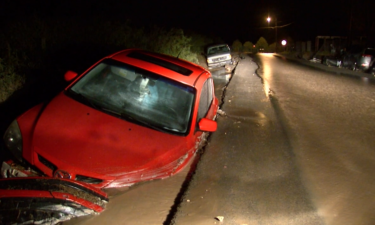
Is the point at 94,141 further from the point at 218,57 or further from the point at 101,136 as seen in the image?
the point at 218,57

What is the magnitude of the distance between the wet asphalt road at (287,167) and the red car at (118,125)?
26.9 inches

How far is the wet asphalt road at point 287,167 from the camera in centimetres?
421

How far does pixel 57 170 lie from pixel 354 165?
4.72 metres

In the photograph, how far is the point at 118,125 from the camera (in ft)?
14.3

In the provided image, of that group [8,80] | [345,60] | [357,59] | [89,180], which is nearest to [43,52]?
[8,80]

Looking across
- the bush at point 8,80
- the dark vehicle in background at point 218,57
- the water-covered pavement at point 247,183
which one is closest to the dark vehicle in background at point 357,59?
the dark vehicle in background at point 218,57

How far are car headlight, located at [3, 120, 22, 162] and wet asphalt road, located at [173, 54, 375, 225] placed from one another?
191cm

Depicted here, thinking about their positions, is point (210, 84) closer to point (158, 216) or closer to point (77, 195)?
point (158, 216)

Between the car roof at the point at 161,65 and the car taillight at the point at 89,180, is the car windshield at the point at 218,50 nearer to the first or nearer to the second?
the car roof at the point at 161,65

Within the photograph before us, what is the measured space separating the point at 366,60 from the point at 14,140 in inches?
785

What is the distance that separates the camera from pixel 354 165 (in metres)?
5.87

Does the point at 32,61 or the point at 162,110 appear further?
the point at 32,61

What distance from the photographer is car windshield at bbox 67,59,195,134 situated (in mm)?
4750

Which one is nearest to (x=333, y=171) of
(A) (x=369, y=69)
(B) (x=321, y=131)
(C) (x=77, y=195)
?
(B) (x=321, y=131)
